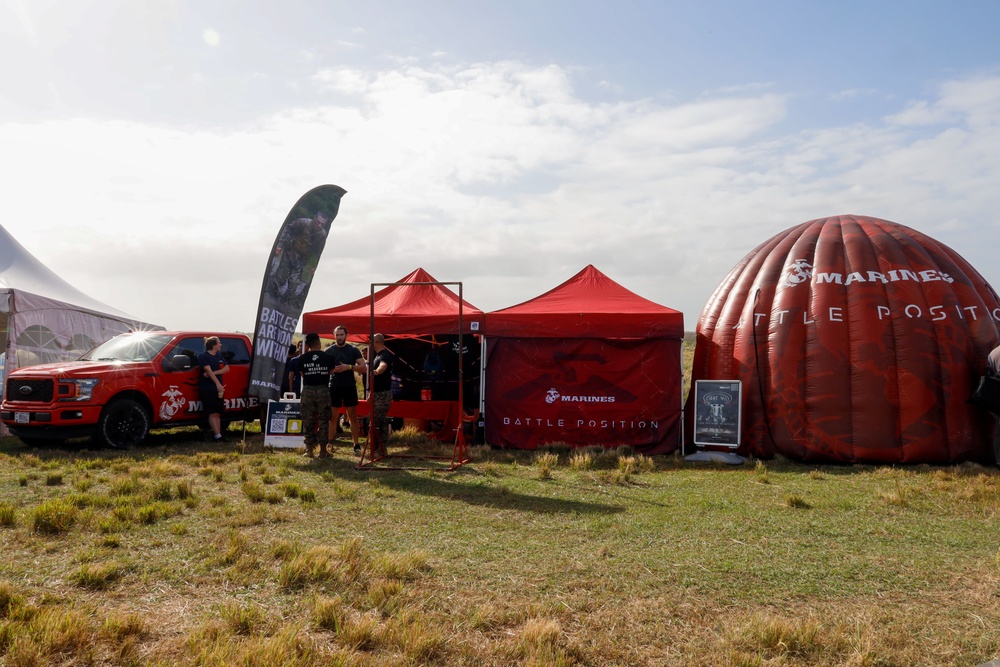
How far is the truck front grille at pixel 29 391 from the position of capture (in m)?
11.4

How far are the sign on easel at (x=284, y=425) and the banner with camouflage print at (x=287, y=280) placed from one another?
10.8 inches

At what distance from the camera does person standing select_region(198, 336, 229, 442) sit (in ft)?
42.0

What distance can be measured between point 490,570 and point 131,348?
9835mm

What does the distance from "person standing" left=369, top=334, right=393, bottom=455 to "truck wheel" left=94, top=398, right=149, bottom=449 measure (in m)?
4.32

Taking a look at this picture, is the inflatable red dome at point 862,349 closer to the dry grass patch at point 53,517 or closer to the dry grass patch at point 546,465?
the dry grass patch at point 546,465

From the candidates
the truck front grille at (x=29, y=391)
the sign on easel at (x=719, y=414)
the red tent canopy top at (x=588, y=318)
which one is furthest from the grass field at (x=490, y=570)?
the red tent canopy top at (x=588, y=318)

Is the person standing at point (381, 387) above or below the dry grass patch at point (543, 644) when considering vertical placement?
above

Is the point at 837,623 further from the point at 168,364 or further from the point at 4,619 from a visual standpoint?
the point at 168,364

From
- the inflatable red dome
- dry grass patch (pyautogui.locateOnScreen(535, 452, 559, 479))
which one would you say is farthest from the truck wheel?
the inflatable red dome

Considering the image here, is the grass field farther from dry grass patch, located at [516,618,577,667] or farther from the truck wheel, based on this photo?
the truck wheel

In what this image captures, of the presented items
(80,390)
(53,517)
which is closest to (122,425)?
(80,390)

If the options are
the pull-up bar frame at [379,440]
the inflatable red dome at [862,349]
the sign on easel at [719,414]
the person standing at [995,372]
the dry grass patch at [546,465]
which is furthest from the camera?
the sign on easel at [719,414]

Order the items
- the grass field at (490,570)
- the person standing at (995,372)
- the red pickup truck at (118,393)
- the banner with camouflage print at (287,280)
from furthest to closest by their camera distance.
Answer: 1. the banner with camouflage print at (287,280)
2. the red pickup truck at (118,393)
3. the person standing at (995,372)
4. the grass field at (490,570)

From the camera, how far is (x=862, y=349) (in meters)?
11.5
